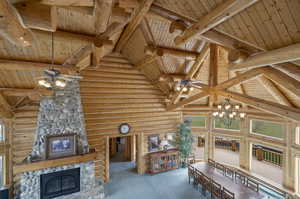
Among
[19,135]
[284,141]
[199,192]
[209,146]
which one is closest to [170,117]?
[209,146]

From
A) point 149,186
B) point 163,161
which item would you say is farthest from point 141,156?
point 149,186

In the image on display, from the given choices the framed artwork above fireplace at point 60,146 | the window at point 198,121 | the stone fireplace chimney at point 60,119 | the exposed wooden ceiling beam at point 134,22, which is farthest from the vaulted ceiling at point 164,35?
the window at point 198,121

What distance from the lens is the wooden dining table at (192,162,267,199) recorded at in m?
4.42

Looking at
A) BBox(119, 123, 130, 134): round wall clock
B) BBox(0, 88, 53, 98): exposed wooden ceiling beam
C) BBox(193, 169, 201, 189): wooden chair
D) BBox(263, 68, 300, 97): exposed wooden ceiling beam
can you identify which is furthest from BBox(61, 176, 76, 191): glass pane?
BBox(263, 68, 300, 97): exposed wooden ceiling beam

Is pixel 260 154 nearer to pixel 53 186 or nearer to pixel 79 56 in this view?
pixel 53 186

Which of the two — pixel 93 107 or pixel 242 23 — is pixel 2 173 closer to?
pixel 93 107

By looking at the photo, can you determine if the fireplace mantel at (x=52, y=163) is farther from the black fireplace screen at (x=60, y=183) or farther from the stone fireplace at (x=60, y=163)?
the black fireplace screen at (x=60, y=183)

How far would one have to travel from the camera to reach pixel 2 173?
246 inches

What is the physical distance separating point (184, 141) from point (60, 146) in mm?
5568

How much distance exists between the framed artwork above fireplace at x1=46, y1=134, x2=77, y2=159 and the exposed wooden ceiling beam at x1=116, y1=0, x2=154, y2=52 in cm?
399

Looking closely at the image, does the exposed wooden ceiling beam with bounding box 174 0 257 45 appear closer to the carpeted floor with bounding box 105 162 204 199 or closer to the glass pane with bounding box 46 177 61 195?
the carpeted floor with bounding box 105 162 204 199

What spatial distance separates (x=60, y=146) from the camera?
5.04 meters

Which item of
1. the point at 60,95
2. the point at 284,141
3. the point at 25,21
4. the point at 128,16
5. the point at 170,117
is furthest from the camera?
the point at 170,117

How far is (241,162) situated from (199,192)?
3.25 m
